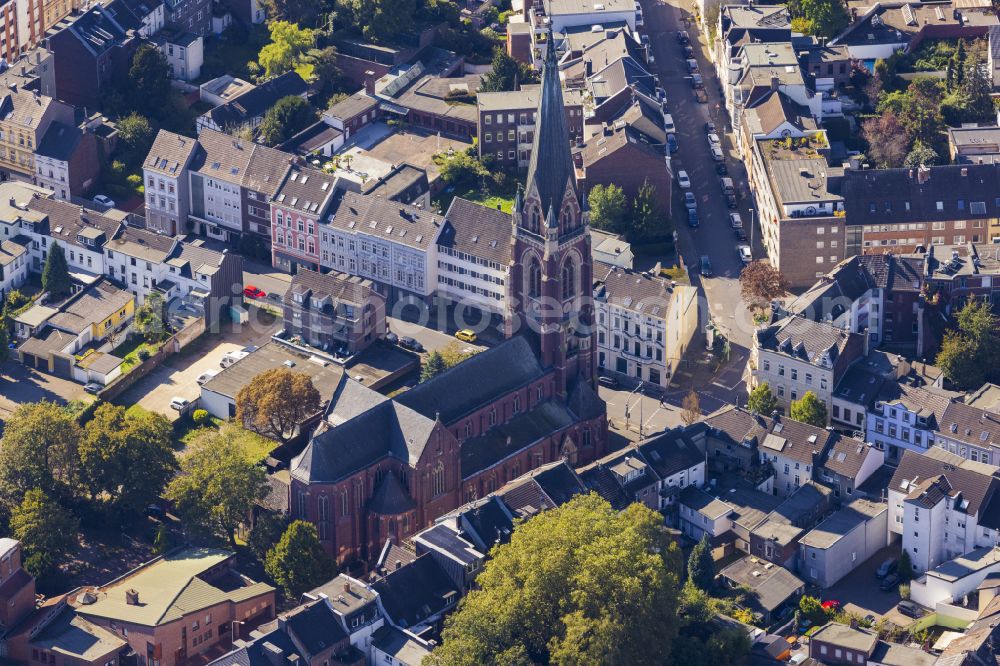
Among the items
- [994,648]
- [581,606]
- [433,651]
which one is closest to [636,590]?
[581,606]

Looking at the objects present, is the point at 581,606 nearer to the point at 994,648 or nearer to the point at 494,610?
the point at 494,610

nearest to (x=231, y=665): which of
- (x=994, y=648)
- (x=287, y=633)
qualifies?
(x=287, y=633)

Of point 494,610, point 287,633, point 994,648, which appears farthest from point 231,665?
point 994,648

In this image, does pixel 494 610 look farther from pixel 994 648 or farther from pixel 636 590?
pixel 994 648

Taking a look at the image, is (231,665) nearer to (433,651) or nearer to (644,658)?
(433,651)

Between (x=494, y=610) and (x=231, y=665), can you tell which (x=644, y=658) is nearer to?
(x=494, y=610)
